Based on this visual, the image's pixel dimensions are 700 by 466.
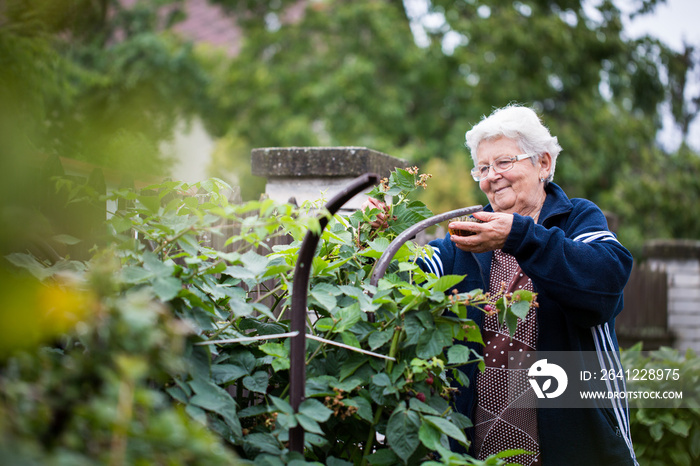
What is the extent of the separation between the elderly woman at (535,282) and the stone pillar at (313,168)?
833mm

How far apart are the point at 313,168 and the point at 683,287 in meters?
5.68

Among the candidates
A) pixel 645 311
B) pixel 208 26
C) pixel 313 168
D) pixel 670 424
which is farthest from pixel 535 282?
pixel 208 26

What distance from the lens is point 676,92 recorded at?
503 inches

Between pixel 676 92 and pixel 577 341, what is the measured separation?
1292 centimetres

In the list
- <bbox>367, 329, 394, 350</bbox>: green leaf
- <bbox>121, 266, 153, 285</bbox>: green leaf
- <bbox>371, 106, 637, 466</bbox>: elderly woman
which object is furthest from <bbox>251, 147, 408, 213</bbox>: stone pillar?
<bbox>121, 266, 153, 285</bbox>: green leaf

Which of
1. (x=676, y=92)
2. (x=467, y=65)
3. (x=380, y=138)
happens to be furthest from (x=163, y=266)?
(x=676, y=92)

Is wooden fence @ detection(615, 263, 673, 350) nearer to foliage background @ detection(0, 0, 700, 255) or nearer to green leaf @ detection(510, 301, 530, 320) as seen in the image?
foliage background @ detection(0, 0, 700, 255)

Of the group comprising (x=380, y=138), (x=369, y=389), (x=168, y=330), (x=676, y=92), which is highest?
(x=676, y=92)

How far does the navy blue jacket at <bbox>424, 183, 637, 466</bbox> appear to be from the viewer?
1690 mm

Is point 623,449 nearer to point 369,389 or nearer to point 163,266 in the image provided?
point 369,389

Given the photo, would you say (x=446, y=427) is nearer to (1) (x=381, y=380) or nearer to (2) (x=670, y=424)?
(1) (x=381, y=380)

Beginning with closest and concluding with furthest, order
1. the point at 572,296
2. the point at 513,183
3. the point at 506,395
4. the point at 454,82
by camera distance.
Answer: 1. the point at 572,296
2. the point at 506,395
3. the point at 513,183
4. the point at 454,82

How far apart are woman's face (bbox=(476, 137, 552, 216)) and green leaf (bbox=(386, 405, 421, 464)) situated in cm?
105

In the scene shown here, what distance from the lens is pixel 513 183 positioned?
6.98 feet
